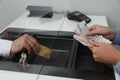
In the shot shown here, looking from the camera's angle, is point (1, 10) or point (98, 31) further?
point (1, 10)

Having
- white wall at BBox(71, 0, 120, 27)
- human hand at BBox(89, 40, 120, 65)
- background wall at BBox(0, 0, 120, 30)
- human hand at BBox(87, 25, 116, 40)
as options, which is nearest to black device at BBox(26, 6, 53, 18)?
background wall at BBox(0, 0, 120, 30)

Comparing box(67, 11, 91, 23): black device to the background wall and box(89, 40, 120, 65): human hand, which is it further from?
box(89, 40, 120, 65): human hand

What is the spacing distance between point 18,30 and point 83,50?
0.42m

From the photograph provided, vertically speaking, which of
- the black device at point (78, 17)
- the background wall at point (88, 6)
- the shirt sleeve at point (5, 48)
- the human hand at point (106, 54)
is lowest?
the shirt sleeve at point (5, 48)

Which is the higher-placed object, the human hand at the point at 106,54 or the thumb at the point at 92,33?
the thumb at the point at 92,33

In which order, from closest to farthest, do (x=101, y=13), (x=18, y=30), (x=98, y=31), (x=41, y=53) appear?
(x=41, y=53)
(x=98, y=31)
(x=18, y=30)
(x=101, y=13)

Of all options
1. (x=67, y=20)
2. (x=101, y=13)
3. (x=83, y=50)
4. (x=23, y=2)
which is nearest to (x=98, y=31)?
(x=83, y=50)

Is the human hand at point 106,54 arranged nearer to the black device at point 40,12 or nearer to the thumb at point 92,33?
the thumb at point 92,33

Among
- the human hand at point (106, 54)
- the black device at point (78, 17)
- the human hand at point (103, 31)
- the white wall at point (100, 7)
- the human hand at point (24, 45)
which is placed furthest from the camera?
the white wall at point (100, 7)

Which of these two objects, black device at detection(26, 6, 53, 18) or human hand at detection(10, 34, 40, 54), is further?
black device at detection(26, 6, 53, 18)

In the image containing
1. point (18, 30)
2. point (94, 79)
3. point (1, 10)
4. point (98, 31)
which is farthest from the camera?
point (1, 10)

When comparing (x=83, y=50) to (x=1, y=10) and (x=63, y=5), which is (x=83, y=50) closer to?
(x=63, y=5)

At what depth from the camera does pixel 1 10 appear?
5.26 feet

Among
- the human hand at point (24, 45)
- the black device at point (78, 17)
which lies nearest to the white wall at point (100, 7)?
the black device at point (78, 17)
